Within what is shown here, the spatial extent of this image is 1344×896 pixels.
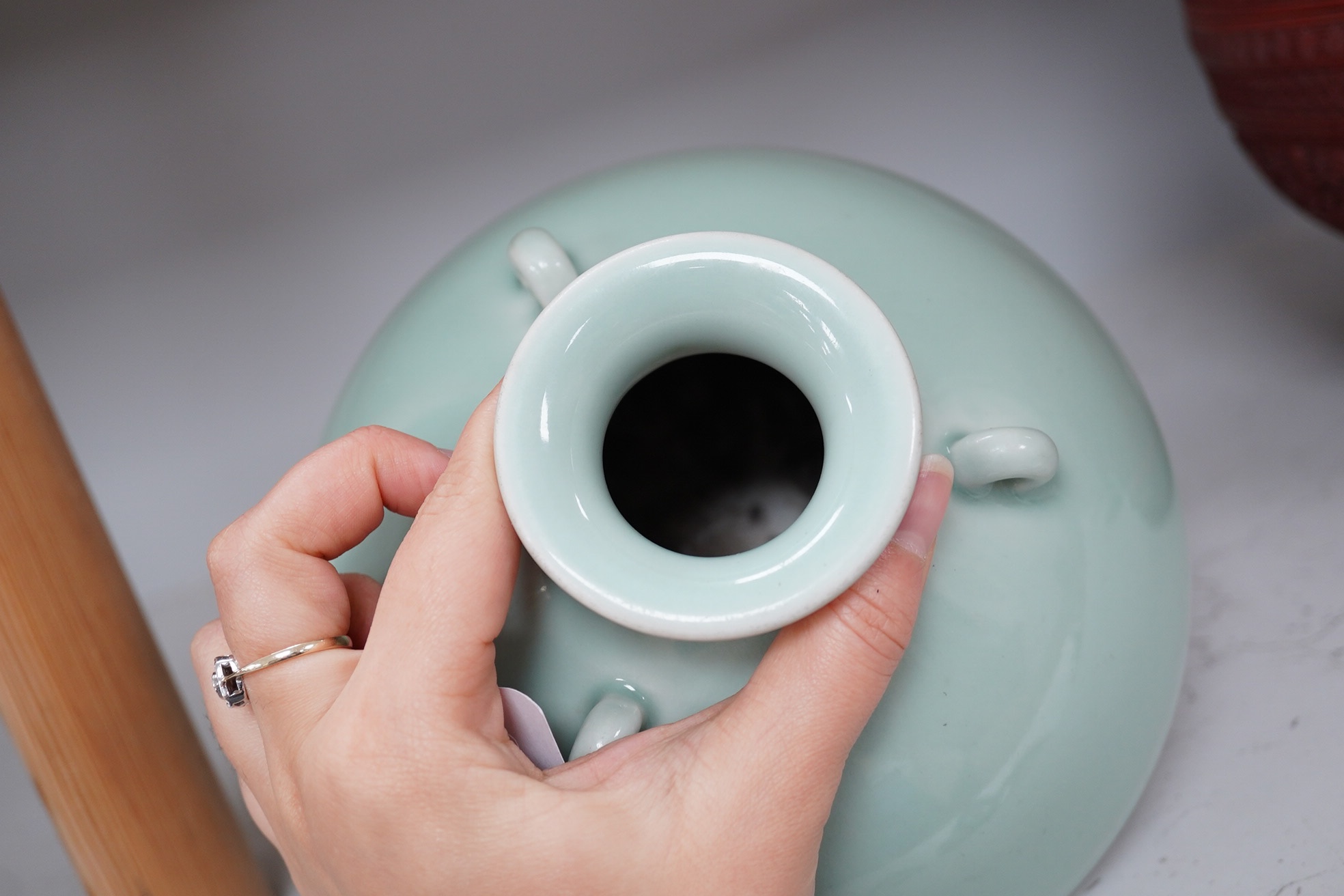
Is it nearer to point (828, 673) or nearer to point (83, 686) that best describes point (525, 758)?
point (828, 673)

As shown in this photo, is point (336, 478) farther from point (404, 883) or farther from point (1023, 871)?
point (1023, 871)

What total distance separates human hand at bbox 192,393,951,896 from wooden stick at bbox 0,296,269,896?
0.18 m

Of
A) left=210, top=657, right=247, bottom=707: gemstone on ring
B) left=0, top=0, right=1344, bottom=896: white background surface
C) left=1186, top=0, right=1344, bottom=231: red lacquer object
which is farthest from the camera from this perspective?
left=0, top=0, right=1344, bottom=896: white background surface

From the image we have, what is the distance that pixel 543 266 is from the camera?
557 mm

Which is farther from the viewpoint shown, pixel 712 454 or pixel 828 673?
pixel 712 454

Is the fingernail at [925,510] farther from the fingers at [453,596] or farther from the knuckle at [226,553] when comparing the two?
the knuckle at [226,553]

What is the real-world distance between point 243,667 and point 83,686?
0.47 ft

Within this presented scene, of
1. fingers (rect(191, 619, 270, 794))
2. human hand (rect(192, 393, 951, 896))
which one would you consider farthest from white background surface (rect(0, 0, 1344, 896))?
human hand (rect(192, 393, 951, 896))

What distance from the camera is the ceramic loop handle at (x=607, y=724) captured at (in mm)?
490

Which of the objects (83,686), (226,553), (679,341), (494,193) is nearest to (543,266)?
(679,341)

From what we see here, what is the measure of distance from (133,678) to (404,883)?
285 mm

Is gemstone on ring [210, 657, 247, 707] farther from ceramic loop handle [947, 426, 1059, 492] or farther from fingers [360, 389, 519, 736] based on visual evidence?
ceramic loop handle [947, 426, 1059, 492]

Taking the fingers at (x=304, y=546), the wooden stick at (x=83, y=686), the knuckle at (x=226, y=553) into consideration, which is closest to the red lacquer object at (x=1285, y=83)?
the fingers at (x=304, y=546)

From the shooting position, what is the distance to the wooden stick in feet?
1.83
